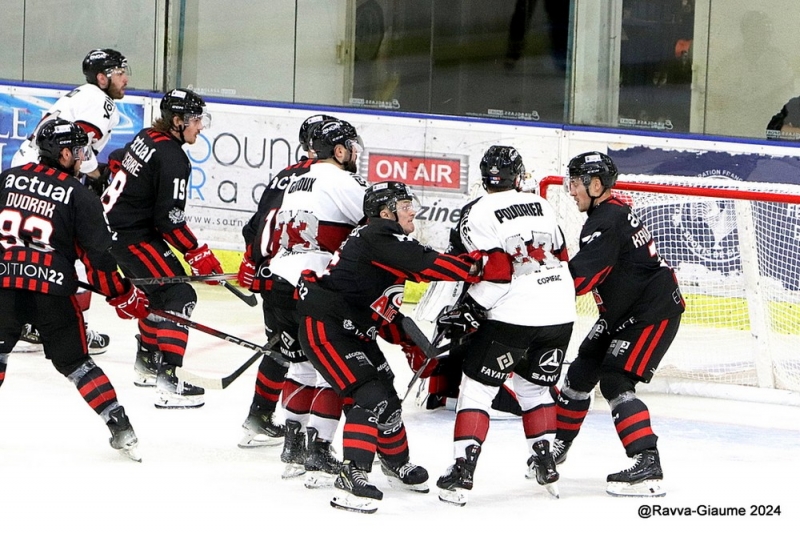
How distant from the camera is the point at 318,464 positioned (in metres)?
4.08

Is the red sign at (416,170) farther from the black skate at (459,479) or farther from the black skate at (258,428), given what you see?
the black skate at (459,479)

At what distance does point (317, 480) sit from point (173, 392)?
1.34 m

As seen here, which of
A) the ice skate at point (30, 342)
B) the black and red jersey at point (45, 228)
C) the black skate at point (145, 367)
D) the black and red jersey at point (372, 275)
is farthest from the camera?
the ice skate at point (30, 342)

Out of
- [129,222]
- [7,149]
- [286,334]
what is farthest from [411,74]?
[286,334]

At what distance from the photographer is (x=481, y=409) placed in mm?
3891

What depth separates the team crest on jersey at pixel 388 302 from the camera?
390 cm

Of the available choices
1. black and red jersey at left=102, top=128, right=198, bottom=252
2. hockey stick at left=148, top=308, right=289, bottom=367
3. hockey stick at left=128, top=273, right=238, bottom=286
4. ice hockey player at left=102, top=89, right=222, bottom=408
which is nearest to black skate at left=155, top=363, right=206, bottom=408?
ice hockey player at left=102, top=89, right=222, bottom=408

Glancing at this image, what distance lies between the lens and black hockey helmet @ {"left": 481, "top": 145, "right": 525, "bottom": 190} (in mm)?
3861

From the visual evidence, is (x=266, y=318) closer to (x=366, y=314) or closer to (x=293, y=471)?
(x=293, y=471)

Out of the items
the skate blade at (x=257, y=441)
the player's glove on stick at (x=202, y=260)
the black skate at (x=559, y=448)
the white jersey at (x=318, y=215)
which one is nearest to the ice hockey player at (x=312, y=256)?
the white jersey at (x=318, y=215)

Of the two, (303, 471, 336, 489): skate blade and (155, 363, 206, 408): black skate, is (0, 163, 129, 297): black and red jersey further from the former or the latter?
(155, 363, 206, 408): black skate

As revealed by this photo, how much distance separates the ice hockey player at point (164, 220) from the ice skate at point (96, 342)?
38.7 inches

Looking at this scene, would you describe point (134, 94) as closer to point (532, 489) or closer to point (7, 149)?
point (7, 149)

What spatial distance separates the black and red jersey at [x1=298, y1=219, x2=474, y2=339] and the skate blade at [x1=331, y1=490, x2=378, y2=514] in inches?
19.2
